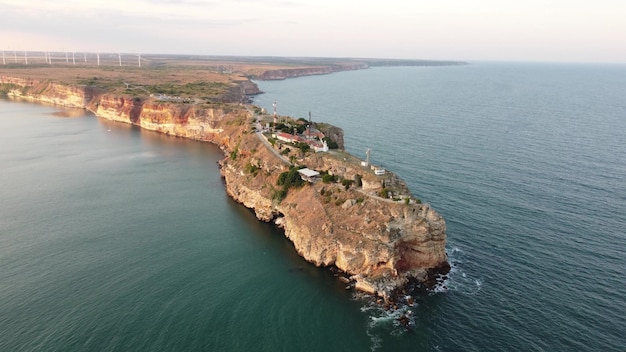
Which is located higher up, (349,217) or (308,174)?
(308,174)

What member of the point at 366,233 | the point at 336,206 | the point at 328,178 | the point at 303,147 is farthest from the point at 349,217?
the point at 303,147

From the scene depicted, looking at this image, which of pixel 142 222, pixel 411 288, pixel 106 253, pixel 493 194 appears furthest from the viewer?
pixel 493 194

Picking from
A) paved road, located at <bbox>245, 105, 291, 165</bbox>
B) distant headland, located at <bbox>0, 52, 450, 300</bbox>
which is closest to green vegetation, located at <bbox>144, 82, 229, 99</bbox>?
paved road, located at <bbox>245, 105, 291, 165</bbox>

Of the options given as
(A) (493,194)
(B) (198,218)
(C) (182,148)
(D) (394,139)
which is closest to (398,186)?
(A) (493,194)

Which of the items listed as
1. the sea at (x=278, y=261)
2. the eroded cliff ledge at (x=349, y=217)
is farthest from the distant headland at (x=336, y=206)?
the sea at (x=278, y=261)

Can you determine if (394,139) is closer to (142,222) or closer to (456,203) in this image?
(456,203)

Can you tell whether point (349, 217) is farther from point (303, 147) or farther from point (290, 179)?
point (303, 147)

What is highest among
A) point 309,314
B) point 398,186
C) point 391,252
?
point 398,186

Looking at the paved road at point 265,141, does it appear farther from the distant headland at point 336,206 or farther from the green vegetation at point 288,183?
the green vegetation at point 288,183
